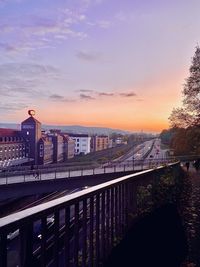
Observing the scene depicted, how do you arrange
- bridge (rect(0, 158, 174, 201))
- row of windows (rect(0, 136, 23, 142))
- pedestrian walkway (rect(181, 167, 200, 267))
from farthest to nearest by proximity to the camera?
row of windows (rect(0, 136, 23, 142))
bridge (rect(0, 158, 174, 201))
pedestrian walkway (rect(181, 167, 200, 267))

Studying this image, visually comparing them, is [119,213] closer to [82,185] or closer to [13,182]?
[13,182]

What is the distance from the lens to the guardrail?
2.63 metres

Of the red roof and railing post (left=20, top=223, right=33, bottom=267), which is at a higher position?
the red roof

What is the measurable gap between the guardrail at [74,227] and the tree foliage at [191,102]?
1813 centimetres

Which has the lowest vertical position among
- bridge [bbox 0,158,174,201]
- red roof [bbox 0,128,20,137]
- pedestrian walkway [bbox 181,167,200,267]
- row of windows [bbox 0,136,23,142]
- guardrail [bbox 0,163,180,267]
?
bridge [bbox 0,158,174,201]

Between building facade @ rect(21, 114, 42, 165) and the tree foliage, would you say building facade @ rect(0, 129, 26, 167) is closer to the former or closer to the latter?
building facade @ rect(21, 114, 42, 165)

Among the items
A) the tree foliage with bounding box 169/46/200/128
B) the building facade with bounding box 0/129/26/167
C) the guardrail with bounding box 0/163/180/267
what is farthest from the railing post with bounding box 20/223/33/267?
the building facade with bounding box 0/129/26/167

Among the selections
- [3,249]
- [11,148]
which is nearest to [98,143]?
[11,148]

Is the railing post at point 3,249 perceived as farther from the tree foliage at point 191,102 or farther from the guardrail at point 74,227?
the tree foliage at point 191,102

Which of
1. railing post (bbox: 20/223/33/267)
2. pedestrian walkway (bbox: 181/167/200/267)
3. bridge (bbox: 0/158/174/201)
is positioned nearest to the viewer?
railing post (bbox: 20/223/33/267)

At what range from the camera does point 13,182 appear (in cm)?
3256

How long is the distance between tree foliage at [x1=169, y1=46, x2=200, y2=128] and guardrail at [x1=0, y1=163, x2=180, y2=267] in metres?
18.1

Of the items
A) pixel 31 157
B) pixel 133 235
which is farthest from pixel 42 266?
pixel 31 157

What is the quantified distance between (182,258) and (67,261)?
248 cm
